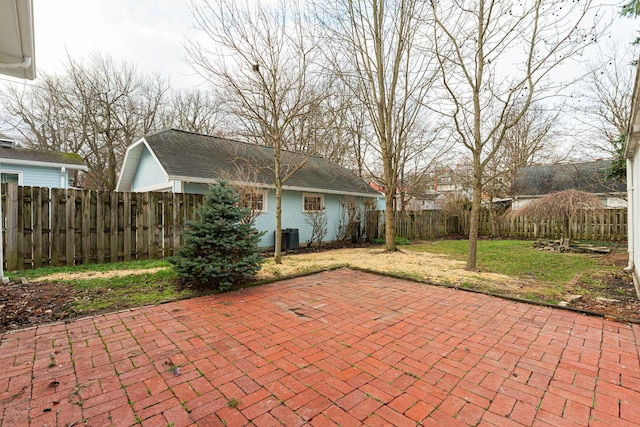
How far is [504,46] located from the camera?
6.66 m

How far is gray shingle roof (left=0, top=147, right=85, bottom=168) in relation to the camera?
1205cm

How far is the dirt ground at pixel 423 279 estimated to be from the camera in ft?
13.0

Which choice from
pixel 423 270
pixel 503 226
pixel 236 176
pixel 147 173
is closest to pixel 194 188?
pixel 236 176

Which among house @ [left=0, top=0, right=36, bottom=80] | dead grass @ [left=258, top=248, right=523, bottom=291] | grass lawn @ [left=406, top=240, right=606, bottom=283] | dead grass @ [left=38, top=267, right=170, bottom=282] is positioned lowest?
grass lawn @ [left=406, top=240, right=606, bottom=283]

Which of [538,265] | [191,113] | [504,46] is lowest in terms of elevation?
[538,265]

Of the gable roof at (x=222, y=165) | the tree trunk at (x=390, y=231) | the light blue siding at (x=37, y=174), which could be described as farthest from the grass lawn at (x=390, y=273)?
the light blue siding at (x=37, y=174)

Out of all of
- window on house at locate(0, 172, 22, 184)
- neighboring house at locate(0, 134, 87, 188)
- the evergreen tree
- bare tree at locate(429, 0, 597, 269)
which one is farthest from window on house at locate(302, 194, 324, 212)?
window on house at locate(0, 172, 22, 184)

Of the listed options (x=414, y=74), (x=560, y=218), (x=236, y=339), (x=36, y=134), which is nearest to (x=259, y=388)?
(x=236, y=339)

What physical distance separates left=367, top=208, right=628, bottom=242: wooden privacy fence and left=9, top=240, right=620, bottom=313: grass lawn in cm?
574

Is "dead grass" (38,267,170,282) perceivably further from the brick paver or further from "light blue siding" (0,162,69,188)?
"light blue siding" (0,162,69,188)

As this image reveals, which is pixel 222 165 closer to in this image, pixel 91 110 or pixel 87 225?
pixel 87 225

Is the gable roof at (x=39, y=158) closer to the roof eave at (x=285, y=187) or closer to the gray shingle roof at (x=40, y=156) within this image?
the gray shingle roof at (x=40, y=156)

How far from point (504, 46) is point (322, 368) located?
24.8ft

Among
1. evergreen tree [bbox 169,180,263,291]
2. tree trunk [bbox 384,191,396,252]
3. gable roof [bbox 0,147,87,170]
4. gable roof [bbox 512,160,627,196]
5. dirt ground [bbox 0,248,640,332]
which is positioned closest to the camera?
dirt ground [bbox 0,248,640,332]
